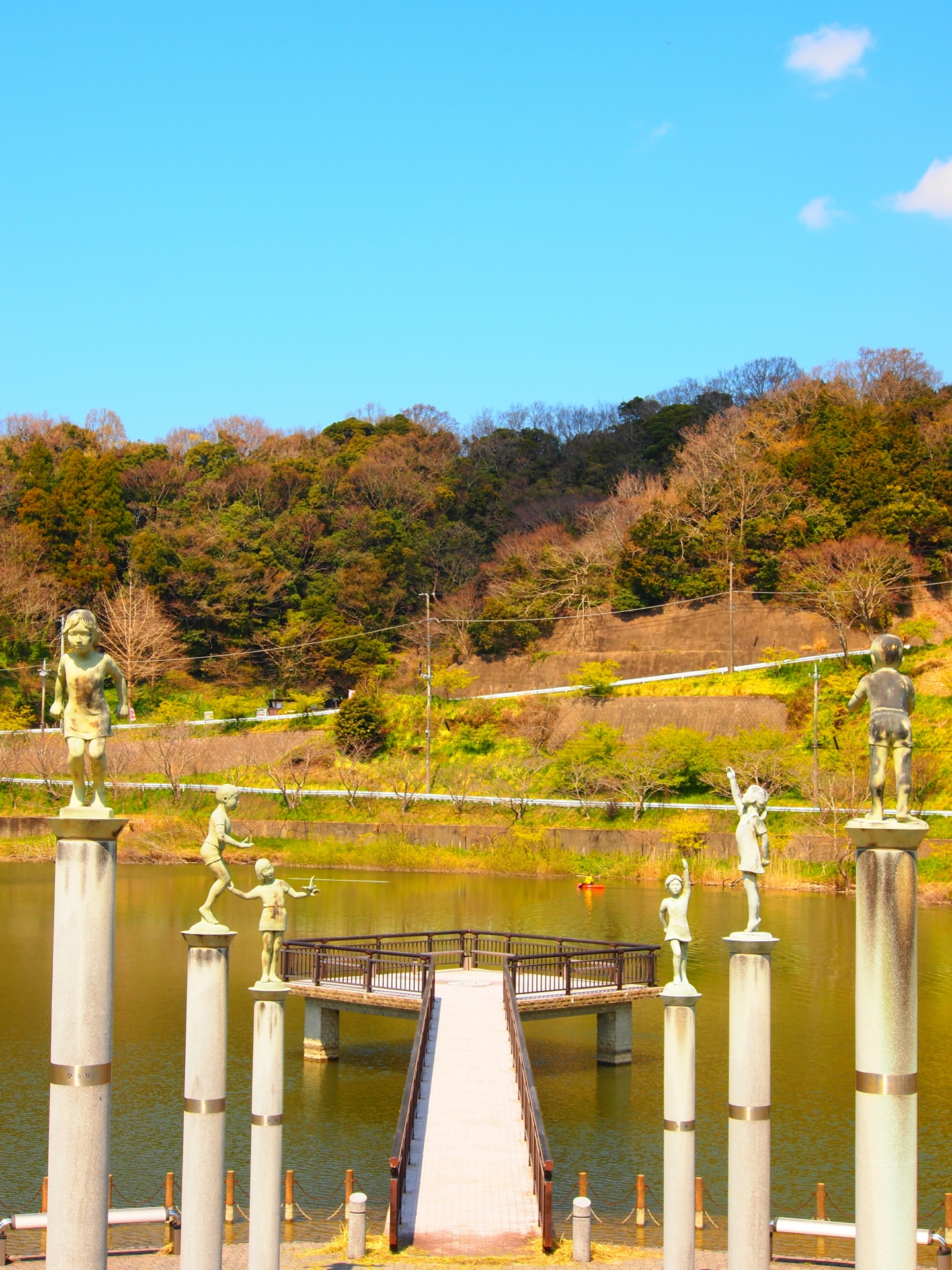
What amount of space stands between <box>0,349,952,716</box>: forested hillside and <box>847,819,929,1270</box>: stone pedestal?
50145 mm

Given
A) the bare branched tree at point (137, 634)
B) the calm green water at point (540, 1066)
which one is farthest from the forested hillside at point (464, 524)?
the calm green water at point (540, 1066)

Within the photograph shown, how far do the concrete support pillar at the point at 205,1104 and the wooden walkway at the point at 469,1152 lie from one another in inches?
124

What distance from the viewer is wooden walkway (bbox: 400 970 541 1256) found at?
12.5m

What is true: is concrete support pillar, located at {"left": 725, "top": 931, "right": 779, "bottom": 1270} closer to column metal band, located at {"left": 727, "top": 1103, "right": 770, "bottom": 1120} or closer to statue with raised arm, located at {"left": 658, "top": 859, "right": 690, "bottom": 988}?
column metal band, located at {"left": 727, "top": 1103, "right": 770, "bottom": 1120}

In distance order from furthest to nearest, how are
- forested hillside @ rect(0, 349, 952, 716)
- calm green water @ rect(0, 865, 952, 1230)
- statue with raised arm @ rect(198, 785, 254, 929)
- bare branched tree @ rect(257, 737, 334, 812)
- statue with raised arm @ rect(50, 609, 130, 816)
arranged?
forested hillside @ rect(0, 349, 952, 716)
bare branched tree @ rect(257, 737, 334, 812)
calm green water @ rect(0, 865, 952, 1230)
statue with raised arm @ rect(198, 785, 254, 929)
statue with raised arm @ rect(50, 609, 130, 816)

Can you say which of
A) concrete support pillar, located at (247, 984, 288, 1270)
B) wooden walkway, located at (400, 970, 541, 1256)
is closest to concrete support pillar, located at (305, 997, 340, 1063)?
wooden walkway, located at (400, 970, 541, 1256)

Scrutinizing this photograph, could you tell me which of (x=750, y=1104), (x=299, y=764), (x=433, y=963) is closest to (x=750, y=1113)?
(x=750, y=1104)

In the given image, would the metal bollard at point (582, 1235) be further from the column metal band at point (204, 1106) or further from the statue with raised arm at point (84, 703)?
the statue with raised arm at point (84, 703)

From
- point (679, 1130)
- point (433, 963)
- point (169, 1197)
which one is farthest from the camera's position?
point (433, 963)

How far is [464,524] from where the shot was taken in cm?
7762

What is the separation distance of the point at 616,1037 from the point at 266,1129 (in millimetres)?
11199

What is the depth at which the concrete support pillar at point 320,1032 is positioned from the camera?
21.3 metres

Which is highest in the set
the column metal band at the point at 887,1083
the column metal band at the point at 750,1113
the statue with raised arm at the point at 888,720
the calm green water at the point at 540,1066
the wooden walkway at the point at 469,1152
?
the statue with raised arm at the point at 888,720

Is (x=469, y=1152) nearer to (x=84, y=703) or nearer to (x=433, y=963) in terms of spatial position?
(x=433, y=963)
